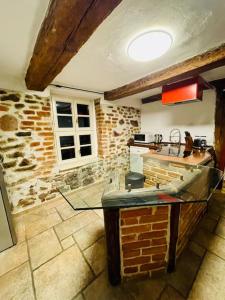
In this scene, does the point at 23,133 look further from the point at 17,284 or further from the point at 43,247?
the point at 17,284

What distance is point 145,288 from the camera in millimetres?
1198

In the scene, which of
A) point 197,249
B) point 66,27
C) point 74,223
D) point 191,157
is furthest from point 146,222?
point 191,157

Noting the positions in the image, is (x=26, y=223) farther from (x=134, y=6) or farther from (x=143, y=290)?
(x=134, y=6)

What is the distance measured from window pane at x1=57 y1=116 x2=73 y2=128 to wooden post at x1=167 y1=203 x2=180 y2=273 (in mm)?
2528

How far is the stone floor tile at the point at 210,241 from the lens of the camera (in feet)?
5.01

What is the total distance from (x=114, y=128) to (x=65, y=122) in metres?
1.18

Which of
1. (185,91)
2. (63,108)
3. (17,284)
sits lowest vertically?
(17,284)

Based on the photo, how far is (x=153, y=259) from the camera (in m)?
1.25

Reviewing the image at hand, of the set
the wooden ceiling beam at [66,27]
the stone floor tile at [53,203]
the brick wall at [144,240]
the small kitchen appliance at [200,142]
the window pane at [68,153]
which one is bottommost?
the stone floor tile at [53,203]

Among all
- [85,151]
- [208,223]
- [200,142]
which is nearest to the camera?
[208,223]

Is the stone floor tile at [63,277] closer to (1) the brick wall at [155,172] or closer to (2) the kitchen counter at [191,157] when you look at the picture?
(1) the brick wall at [155,172]

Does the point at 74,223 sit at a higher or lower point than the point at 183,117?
lower

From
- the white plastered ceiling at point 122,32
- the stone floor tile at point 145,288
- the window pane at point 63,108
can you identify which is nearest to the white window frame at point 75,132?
the window pane at point 63,108

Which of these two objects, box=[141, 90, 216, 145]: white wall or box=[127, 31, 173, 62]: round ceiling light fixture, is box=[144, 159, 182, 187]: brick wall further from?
box=[141, 90, 216, 145]: white wall
